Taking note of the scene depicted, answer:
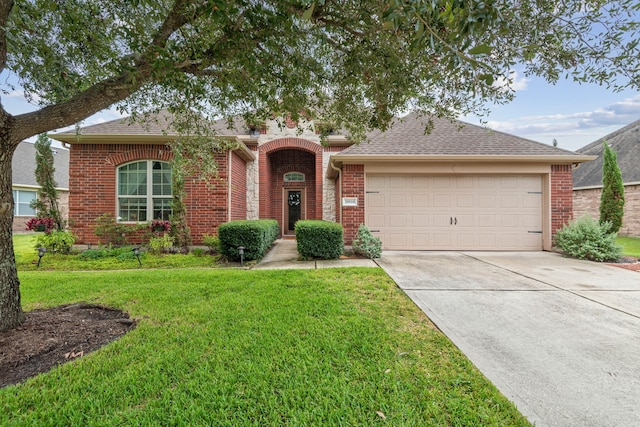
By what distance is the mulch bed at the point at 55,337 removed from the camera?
94.7 inches

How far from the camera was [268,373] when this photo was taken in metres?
2.19

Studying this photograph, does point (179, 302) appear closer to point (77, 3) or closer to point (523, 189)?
point (77, 3)

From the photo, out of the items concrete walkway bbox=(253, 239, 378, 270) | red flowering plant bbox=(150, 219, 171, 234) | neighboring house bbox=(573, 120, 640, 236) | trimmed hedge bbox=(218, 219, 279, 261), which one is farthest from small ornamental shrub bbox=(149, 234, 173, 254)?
neighboring house bbox=(573, 120, 640, 236)

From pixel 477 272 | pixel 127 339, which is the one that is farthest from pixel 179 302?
pixel 477 272

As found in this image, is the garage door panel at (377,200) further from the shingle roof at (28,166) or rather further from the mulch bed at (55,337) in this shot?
the shingle roof at (28,166)

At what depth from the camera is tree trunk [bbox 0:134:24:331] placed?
111 inches

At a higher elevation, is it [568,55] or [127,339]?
[568,55]

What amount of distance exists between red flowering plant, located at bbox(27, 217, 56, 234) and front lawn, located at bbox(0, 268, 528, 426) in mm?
5422

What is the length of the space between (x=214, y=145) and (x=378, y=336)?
15.4ft

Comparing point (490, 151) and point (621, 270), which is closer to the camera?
point (621, 270)

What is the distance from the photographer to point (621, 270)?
580cm

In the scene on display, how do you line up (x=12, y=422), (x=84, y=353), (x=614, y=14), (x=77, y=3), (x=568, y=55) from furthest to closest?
(x=77, y=3), (x=568, y=55), (x=614, y=14), (x=84, y=353), (x=12, y=422)

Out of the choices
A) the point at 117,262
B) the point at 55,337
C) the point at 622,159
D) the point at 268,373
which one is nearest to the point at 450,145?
the point at 268,373

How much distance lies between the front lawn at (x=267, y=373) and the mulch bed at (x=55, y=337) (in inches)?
8.3
